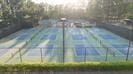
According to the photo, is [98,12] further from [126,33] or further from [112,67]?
[112,67]

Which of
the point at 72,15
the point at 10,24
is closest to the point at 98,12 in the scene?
the point at 72,15

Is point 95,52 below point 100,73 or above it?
below

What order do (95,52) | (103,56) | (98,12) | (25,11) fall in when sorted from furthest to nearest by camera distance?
(98,12)
(25,11)
(95,52)
(103,56)

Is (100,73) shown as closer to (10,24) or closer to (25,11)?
(10,24)

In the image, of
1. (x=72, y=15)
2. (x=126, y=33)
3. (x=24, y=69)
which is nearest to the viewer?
(x=24, y=69)

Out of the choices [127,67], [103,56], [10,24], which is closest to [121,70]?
[127,67]

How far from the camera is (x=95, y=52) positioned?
19.8 metres

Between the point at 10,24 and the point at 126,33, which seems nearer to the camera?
the point at 126,33

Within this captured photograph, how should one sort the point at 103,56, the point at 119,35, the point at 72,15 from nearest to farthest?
the point at 103,56 → the point at 119,35 → the point at 72,15

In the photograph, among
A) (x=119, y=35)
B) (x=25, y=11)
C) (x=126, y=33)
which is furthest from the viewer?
(x=25, y=11)

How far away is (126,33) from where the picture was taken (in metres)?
26.9

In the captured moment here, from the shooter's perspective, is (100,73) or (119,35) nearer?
(100,73)

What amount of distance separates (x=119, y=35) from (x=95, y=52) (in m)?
11.3

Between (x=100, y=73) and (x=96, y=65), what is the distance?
367 millimetres
